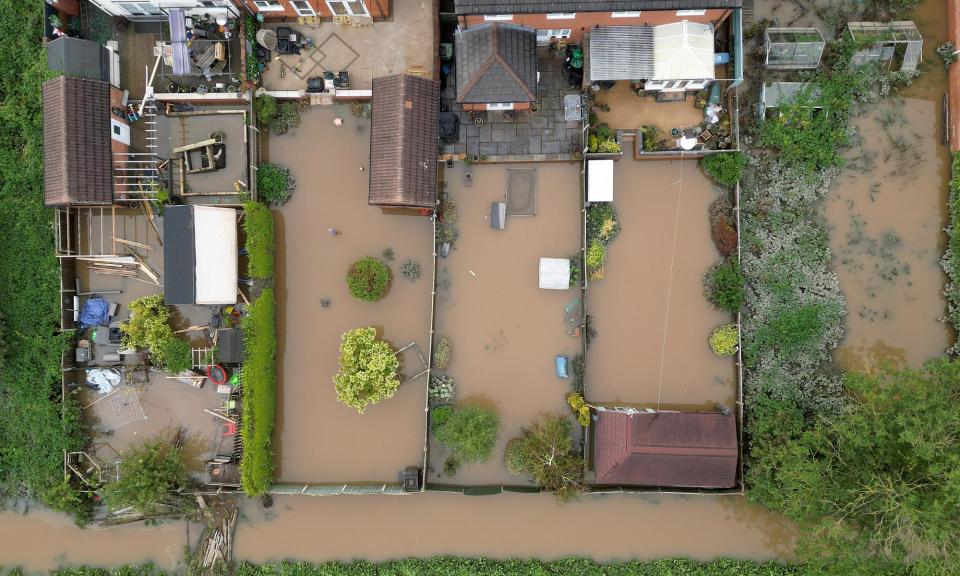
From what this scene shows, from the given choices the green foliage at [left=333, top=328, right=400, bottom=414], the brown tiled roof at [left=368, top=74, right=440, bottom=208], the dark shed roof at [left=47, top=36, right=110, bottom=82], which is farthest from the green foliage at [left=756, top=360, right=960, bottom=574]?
the dark shed roof at [left=47, top=36, right=110, bottom=82]

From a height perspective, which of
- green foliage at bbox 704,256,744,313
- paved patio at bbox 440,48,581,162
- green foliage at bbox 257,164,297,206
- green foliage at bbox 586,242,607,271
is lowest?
green foliage at bbox 704,256,744,313

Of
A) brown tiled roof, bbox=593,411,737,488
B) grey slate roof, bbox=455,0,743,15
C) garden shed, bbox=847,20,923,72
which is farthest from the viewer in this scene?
garden shed, bbox=847,20,923,72

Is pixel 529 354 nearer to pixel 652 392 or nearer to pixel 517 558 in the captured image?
pixel 652 392

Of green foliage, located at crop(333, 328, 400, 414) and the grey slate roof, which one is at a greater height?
the grey slate roof

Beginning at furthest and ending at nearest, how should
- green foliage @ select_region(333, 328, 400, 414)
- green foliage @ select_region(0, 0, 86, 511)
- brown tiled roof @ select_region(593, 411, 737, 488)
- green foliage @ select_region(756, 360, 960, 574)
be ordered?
1. green foliage @ select_region(0, 0, 86, 511)
2. green foliage @ select_region(333, 328, 400, 414)
3. brown tiled roof @ select_region(593, 411, 737, 488)
4. green foliage @ select_region(756, 360, 960, 574)

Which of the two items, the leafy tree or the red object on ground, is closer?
the leafy tree

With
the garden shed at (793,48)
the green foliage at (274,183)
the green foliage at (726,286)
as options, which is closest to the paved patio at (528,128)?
the green foliage at (274,183)

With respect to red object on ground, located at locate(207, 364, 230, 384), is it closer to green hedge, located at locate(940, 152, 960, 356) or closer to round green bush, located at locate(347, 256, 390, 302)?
round green bush, located at locate(347, 256, 390, 302)
